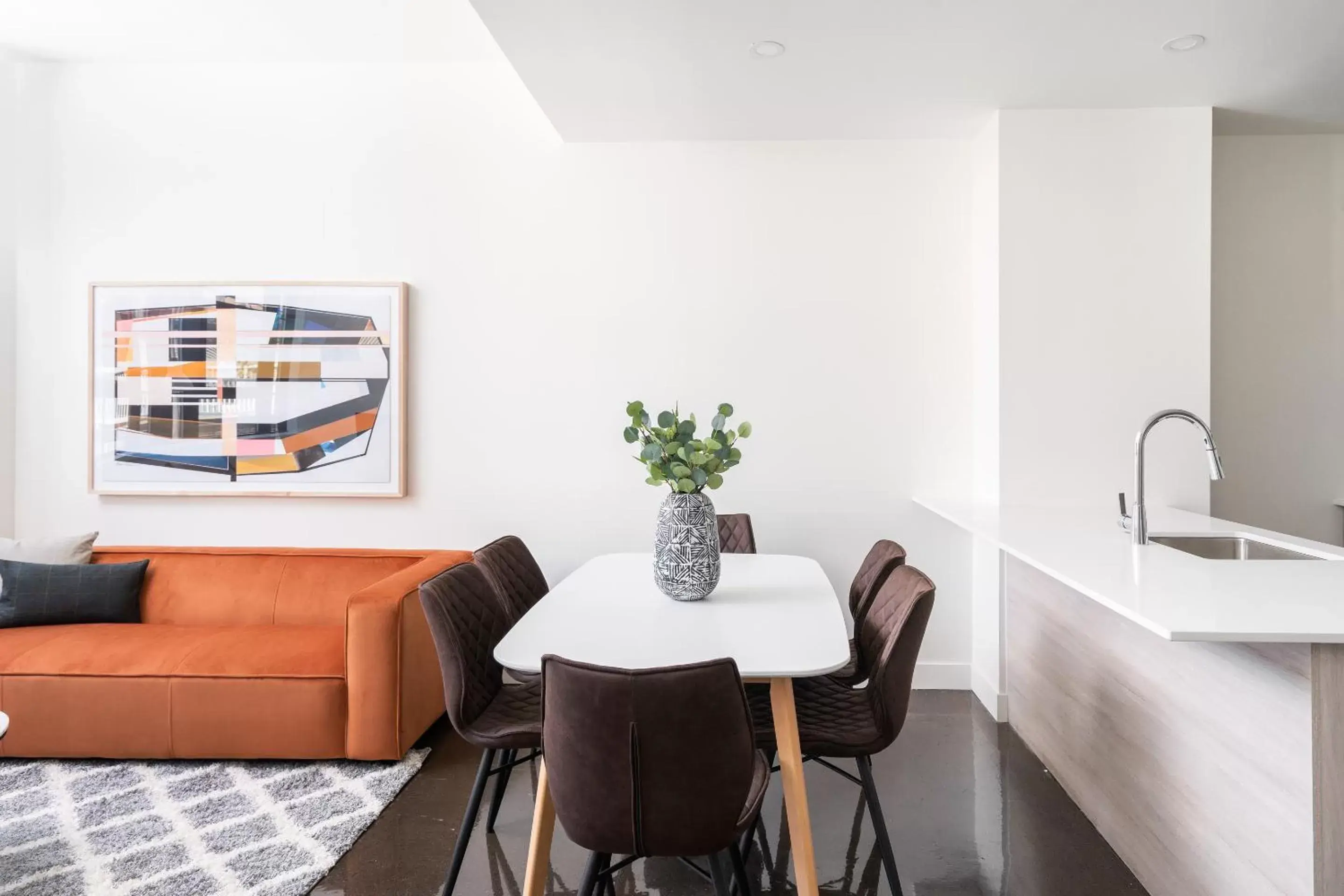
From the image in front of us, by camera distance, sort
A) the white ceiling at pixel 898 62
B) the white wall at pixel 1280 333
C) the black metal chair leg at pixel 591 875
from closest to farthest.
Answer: the black metal chair leg at pixel 591 875 → the white ceiling at pixel 898 62 → the white wall at pixel 1280 333

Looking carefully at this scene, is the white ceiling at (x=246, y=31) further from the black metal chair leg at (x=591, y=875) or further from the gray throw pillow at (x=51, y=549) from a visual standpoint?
the black metal chair leg at (x=591, y=875)

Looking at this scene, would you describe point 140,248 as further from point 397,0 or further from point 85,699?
point 85,699

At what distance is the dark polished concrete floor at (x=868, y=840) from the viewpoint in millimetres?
1975

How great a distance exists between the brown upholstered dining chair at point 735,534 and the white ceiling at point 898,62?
1713mm

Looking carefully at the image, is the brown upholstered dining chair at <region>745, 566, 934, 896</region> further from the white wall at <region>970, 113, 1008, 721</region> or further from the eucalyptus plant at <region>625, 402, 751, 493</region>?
the white wall at <region>970, 113, 1008, 721</region>

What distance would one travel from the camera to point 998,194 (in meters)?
3.12

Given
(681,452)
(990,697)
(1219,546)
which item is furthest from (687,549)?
(990,697)

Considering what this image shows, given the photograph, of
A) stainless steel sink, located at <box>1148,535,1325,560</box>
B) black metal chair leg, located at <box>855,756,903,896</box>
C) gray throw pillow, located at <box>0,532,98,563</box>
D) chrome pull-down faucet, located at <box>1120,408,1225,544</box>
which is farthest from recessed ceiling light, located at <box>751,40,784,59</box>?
gray throw pillow, located at <box>0,532,98,563</box>

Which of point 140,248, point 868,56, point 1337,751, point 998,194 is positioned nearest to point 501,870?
point 1337,751

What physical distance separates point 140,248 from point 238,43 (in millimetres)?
1069

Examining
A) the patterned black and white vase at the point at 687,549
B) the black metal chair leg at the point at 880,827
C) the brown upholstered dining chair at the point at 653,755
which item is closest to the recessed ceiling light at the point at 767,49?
the patterned black and white vase at the point at 687,549

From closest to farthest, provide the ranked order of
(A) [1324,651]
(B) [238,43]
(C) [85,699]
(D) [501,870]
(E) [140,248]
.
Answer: (A) [1324,651]
(D) [501,870]
(C) [85,699]
(B) [238,43]
(E) [140,248]

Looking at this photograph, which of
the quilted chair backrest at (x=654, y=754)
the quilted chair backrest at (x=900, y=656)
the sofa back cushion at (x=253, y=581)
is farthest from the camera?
the sofa back cushion at (x=253, y=581)

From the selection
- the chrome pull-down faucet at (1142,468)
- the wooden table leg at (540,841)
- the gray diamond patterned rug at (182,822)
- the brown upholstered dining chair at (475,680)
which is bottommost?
the gray diamond patterned rug at (182,822)
